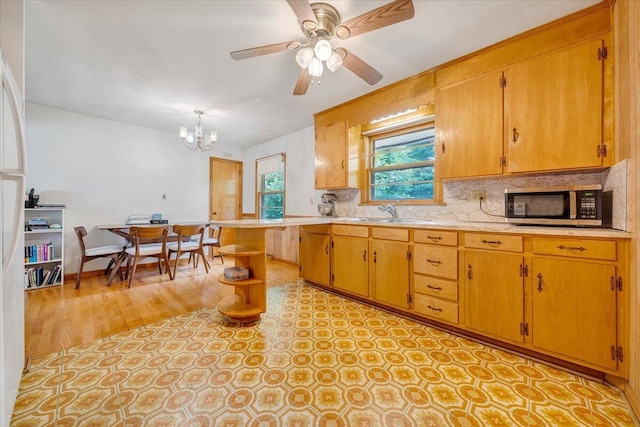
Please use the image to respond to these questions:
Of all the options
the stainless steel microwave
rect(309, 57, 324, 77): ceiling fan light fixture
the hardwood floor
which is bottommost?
the hardwood floor

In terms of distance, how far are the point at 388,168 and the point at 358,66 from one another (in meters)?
1.53

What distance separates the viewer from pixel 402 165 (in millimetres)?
3152

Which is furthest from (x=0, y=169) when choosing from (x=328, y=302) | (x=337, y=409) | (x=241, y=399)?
(x=328, y=302)

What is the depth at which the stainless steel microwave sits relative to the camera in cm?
167

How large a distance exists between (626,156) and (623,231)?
46 centimetres

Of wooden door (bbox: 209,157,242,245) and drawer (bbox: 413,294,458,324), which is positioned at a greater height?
wooden door (bbox: 209,157,242,245)

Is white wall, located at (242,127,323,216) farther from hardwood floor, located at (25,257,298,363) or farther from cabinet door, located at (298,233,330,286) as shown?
hardwood floor, located at (25,257,298,363)

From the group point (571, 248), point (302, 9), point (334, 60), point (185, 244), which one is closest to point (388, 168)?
point (334, 60)

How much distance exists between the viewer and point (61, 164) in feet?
12.0

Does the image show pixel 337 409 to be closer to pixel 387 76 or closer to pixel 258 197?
pixel 387 76

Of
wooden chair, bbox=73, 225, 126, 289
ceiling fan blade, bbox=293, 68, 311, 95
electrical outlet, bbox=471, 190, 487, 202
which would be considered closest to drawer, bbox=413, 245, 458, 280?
electrical outlet, bbox=471, 190, 487, 202

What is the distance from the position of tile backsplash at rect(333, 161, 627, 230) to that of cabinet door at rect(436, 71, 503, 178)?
0.93 feet

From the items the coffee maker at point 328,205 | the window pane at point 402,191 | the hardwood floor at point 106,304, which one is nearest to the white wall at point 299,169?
the coffee maker at point 328,205

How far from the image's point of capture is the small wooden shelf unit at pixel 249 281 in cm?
229
